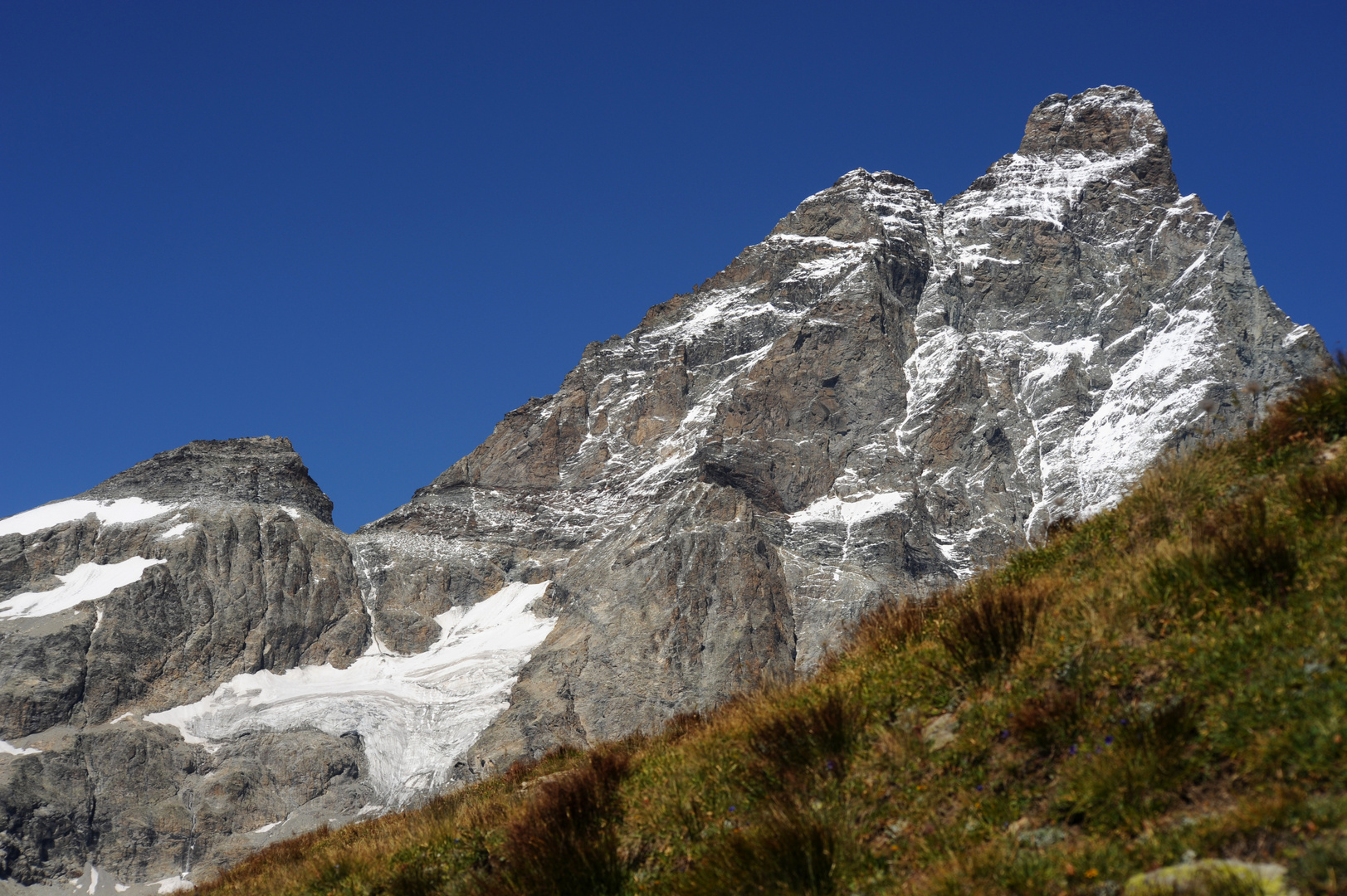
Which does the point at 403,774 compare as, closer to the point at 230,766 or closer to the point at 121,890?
the point at 230,766

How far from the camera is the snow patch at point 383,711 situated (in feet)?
555

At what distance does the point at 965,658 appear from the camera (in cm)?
791

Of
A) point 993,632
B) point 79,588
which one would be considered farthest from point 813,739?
point 79,588

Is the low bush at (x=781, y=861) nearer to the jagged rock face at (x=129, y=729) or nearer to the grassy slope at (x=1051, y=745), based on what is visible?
the grassy slope at (x=1051, y=745)

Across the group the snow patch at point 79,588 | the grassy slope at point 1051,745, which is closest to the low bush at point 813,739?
the grassy slope at point 1051,745

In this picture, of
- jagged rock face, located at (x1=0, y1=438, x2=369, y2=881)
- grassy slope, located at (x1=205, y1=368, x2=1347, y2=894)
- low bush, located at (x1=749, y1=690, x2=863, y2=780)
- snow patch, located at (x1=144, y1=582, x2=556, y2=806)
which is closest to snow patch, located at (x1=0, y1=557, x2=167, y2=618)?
jagged rock face, located at (x1=0, y1=438, x2=369, y2=881)

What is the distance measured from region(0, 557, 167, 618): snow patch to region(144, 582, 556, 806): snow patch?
27905 mm

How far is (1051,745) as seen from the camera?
6746mm

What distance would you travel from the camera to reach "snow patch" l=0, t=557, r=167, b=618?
7293 inches

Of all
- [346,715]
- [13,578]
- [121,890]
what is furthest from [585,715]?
[13,578]

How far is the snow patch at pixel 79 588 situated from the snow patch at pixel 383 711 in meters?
27.9

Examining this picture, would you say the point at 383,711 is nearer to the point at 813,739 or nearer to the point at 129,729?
the point at 129,729

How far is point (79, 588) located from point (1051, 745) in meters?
216

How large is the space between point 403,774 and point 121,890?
40186mm
